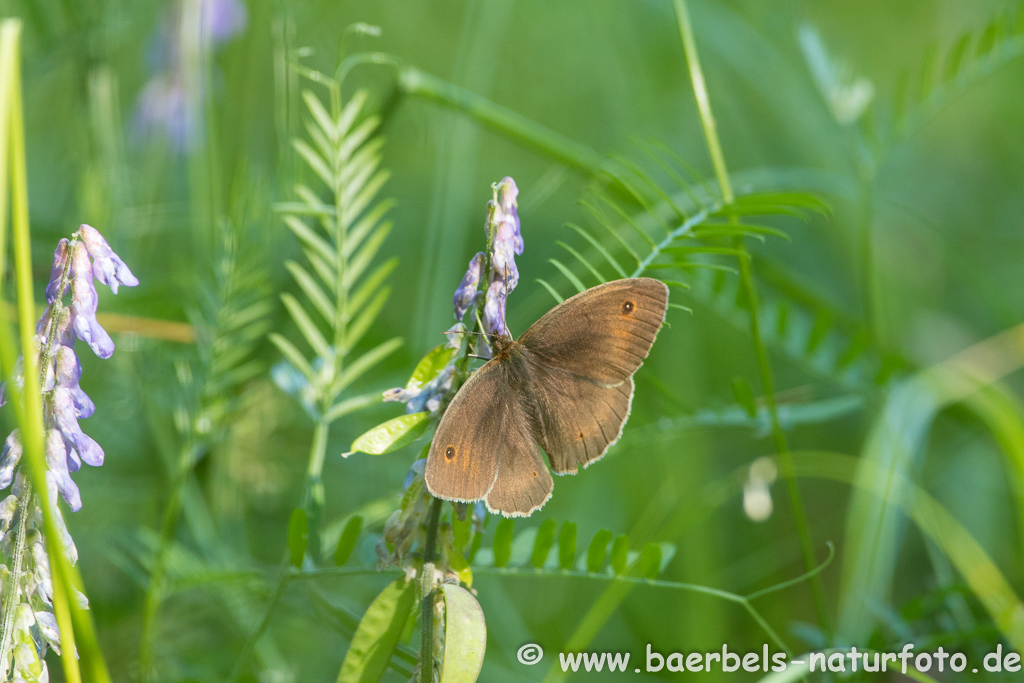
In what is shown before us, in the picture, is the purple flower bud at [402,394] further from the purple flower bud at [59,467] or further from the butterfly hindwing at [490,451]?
the purple flower bud at [59,467]

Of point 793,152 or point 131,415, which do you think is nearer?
point 131,415

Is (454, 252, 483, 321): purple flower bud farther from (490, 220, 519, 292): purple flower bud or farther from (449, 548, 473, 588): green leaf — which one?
(449, 548, 473, 588): green leaf

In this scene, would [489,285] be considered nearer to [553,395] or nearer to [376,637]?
[553,395]

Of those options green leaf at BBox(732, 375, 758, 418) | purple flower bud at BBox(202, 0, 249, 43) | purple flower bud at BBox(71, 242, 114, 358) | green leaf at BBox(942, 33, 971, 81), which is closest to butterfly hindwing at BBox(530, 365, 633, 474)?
green leaf at BBox(732, 375, 758, 418)

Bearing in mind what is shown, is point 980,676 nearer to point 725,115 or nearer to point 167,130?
point 725,115

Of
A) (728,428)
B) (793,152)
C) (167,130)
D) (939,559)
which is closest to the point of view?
(939,559)

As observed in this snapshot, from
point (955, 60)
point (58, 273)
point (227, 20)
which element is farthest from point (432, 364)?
point (227, 20)

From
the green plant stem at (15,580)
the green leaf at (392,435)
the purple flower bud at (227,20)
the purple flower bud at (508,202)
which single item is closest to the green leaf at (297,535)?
the green leaf at (392,435)

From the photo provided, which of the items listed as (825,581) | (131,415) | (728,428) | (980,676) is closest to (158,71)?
(131,415)
